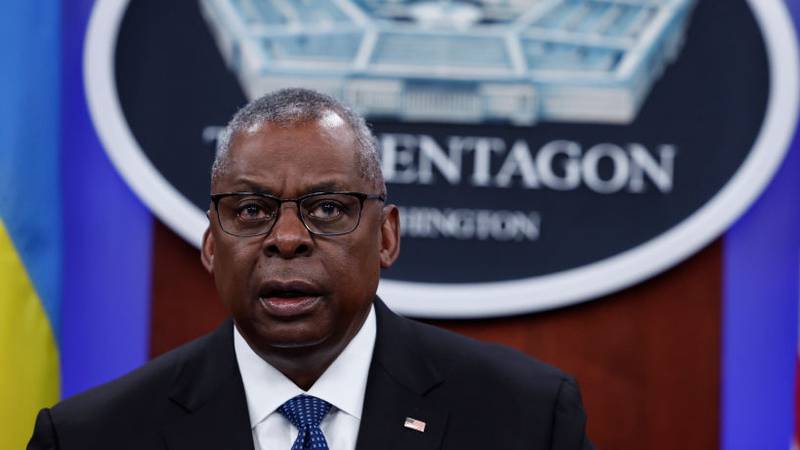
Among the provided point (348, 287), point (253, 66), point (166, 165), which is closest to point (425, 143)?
point (253, 66)

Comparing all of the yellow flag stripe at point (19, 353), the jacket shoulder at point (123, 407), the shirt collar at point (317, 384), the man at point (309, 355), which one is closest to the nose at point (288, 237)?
the man at point (309, 355)

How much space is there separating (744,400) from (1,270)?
1525 mm

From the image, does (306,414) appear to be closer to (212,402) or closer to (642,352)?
(212,402)

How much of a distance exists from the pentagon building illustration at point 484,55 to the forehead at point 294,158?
2.27ft

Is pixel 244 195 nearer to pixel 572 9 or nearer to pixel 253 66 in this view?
pixel 253 66

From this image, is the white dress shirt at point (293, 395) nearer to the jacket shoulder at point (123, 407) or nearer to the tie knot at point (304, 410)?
the tie knot at point (304, 410)

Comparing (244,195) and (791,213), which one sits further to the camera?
(791,213)

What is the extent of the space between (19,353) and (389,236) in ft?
2.72

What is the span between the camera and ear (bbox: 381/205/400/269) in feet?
5.05

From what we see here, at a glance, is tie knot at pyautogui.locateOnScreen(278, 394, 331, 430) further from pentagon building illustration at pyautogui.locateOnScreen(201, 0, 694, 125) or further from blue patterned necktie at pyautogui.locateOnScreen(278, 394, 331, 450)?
pentagon building illustration at pyautogui.locateOnScreen(201, 0, 694, 125)

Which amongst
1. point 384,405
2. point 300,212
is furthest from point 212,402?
point 300,212

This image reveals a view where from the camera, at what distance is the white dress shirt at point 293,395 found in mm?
1505

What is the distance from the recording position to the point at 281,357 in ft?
4.90

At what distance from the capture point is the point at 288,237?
1.35m
